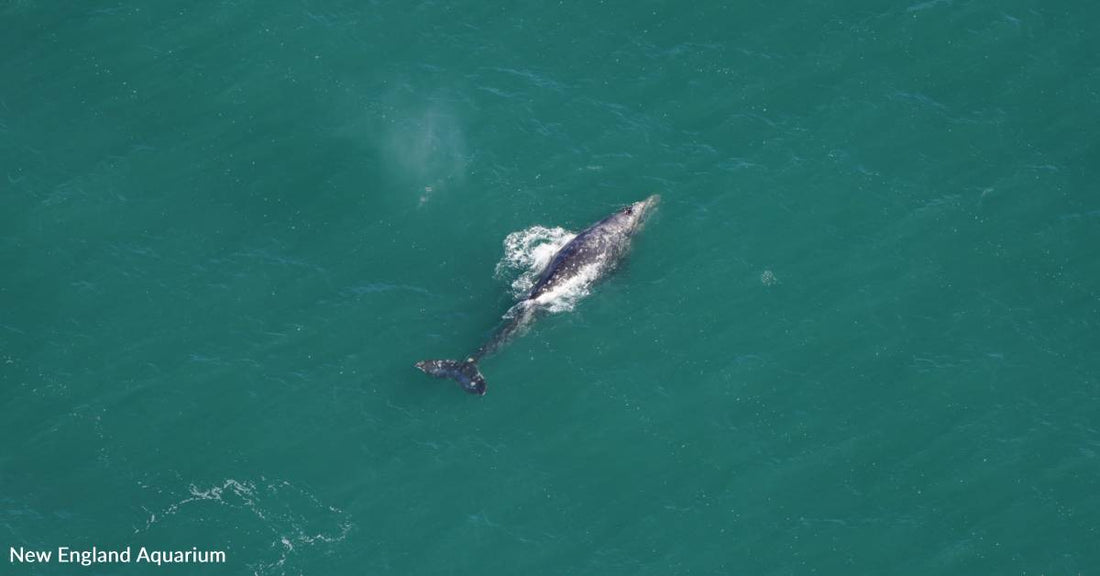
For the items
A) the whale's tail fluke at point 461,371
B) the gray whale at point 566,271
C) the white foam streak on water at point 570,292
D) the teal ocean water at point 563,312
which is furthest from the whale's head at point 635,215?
the whale's tail fluke at point 461,371

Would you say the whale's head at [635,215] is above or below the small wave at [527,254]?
above

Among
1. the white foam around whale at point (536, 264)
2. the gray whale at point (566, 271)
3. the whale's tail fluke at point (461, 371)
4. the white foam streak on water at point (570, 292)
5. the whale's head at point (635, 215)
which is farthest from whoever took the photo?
the whale's head at point (635, 215)

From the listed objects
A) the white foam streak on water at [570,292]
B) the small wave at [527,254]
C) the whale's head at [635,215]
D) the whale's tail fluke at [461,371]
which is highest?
the whale's head at [635,215]

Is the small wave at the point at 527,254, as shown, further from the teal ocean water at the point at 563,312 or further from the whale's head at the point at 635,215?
the whale's head at the point at 635,215

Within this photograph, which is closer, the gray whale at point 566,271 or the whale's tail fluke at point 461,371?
the whale's tail fluke at point 461,371

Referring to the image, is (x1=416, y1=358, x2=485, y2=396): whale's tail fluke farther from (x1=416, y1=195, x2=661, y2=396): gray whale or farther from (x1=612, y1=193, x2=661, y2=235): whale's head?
(x1=612, y1=193, x2=661, y2=235): whale's head

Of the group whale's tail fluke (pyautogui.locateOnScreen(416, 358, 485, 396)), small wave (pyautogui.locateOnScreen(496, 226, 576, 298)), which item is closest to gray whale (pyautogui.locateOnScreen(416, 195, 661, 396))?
whale's tail fluke (pyautogui.locateOnScreen(416, 358, 485, 396))

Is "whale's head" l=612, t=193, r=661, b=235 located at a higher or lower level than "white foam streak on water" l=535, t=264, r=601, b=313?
higher
